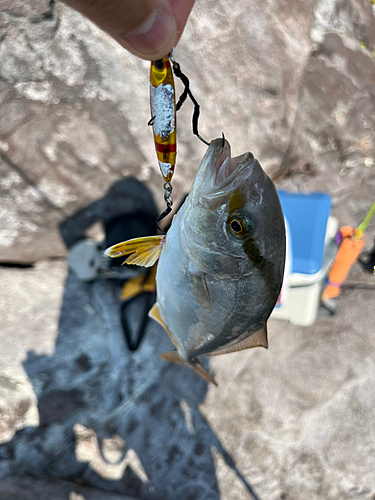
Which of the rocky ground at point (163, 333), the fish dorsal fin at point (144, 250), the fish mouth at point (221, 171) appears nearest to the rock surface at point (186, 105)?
the rocky ground at point (163, 333)

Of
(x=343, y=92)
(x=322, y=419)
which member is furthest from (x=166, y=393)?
(x=343, y=92)

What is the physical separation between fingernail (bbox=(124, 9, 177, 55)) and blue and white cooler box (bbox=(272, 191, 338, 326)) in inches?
61.1

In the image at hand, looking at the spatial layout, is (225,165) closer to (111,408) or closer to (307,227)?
(307,227)

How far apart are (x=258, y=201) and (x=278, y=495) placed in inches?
105

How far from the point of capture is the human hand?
88 centimetres

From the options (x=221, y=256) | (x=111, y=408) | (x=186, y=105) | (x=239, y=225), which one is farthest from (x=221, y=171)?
(x=111, y=408)

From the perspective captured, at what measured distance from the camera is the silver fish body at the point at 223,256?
38.6 inches

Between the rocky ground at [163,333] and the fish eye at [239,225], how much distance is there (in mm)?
1462

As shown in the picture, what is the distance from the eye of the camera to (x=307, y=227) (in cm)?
223

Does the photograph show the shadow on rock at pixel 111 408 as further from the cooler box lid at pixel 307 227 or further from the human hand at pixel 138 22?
the human hand at pixel 138 22

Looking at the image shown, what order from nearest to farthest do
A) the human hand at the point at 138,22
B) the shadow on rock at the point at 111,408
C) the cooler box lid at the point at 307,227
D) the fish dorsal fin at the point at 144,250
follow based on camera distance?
the human hand at the point at 138,22, the fish dorsal fin at the point at 144,250, the cooler box lid at the point at 307,227, the shadow on rock at the point at 111,408

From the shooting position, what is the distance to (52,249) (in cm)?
258

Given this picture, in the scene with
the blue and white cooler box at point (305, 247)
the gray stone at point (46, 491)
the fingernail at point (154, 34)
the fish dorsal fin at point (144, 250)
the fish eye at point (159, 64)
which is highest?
the fingernail at point (154, 34)

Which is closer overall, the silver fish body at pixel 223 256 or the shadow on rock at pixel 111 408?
the silver fish body at pixel 223 256
